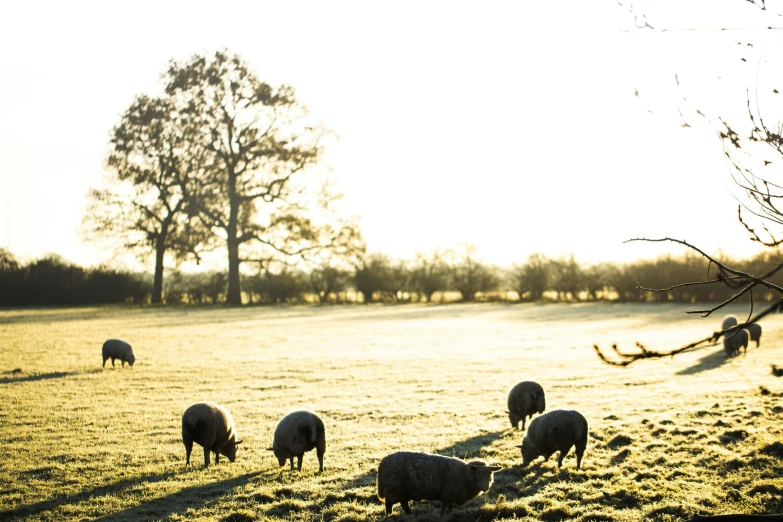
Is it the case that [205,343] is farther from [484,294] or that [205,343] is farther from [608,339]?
[484,294]

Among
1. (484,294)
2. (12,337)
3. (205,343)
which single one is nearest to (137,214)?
(12,337)

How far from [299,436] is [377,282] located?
3940 cm

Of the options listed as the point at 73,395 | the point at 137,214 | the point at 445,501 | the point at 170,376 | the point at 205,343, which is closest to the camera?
the point at 445,501

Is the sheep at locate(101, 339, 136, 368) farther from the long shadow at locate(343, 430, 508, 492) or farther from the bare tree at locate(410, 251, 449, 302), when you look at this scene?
the bare tree at locate(410, 251, 449, 302)

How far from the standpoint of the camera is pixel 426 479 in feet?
20.2

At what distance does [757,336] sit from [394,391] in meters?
13.3

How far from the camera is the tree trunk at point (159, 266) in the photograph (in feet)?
127

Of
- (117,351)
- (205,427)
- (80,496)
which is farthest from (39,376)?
(80,496)

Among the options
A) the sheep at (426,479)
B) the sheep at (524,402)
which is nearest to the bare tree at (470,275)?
the sheep at (524,402)

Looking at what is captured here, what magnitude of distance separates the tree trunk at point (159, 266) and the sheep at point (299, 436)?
33.2 metres

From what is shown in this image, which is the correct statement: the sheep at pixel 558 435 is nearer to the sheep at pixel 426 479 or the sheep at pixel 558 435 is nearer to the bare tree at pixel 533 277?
the sheep at pixel 426 479

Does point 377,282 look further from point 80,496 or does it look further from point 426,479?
point 426,479

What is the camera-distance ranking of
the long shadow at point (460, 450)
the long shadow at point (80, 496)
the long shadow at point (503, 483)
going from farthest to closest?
the long shadow at point (460, 450) < the long shadow at point (80, 496) < the long shadow at point (503, 483)

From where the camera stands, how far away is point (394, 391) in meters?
13.4
